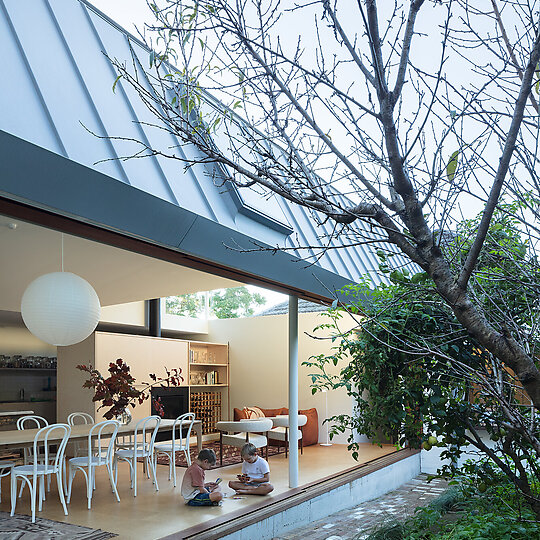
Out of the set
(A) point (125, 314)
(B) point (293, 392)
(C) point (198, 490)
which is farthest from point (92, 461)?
(A) point (125, 314)

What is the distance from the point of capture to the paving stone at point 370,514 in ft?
18.1

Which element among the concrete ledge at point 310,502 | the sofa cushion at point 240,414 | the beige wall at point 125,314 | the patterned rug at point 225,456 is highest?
the beige wall at point 125,314

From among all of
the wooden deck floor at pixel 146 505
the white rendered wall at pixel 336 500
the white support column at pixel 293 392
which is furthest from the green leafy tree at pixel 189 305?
the white support column at pixel 293 392

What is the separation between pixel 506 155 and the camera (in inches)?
58.4

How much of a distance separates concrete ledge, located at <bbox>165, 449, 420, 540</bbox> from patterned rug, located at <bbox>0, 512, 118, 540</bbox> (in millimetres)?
766

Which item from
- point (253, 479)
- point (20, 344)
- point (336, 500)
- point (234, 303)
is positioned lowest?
point (336, 500)

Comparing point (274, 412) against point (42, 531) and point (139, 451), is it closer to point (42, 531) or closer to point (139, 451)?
point (139, 451)

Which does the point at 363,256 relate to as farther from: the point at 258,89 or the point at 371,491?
the point at 258,89

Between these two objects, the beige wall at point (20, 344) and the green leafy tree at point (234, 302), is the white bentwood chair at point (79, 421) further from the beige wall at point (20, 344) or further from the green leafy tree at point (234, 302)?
the green leafy tree at point (234, 302)

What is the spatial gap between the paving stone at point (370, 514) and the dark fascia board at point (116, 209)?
2.38 meters

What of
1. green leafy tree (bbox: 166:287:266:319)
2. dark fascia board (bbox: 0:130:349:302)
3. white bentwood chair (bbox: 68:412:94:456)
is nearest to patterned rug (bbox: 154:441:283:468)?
white bentwood chair (bbox: 68:412:94:456)

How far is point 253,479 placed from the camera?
6.11m

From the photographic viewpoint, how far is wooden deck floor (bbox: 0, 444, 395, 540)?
4969mm

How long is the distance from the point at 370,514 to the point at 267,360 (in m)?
5.42
